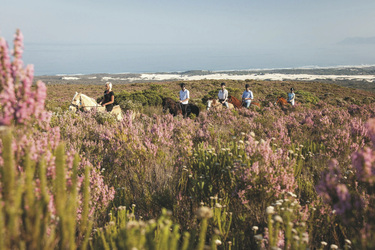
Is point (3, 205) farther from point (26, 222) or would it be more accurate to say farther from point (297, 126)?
point (297, 126)

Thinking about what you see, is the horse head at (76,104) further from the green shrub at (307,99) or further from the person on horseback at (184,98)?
the green shrub at (307,99)

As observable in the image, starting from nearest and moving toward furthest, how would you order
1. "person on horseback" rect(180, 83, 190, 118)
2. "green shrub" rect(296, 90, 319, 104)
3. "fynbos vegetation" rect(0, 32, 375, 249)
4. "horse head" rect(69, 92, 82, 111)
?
"fynbos vegetation" rect(0, 32, 375, 249) → "horse head" rect(69, 92, 82, 111) → "person on horseback" rect(180, 83, 190, 118) → "green shrub" rect(296, 90, 319, 104)

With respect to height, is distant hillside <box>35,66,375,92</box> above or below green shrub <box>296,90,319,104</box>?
above

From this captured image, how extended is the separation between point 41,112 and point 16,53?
1.13ft

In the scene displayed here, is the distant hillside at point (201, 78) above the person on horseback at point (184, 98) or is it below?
above

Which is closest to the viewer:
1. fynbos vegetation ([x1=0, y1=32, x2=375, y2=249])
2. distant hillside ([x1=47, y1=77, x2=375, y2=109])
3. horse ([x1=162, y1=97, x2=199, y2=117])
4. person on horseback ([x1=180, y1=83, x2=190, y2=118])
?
fynbos vegetation ([x1=0, y1=32, x2=375, y2=249])

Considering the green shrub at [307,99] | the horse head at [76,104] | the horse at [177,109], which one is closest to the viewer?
the horse head at [76,104]

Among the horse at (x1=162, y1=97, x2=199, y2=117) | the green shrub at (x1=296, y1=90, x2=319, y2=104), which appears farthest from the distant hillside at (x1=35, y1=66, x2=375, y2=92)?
A: the horse at (x1=162, y1=97, x2=199, y2=117)

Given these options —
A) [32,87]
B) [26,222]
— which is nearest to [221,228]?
[26,222]

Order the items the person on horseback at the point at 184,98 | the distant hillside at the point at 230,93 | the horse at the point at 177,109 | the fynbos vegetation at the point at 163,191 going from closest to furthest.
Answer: the fynbos vegetation at the point at 163,191, the person on horseback at the point at 184,98, the horse at the point at 177,109, the distant hillside at the point at 230,93

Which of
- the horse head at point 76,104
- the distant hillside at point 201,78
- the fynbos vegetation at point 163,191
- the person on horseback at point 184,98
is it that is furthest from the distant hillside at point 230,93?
the distant hillside at point 201,78

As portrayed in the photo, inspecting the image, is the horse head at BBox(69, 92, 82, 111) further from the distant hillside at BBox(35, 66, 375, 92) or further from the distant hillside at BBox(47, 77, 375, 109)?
the distant hillside at BBox(35, 66, 375, 92)

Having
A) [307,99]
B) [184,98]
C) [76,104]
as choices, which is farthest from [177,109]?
[307,99]

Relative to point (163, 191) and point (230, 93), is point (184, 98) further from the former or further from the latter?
point (230, 93)
